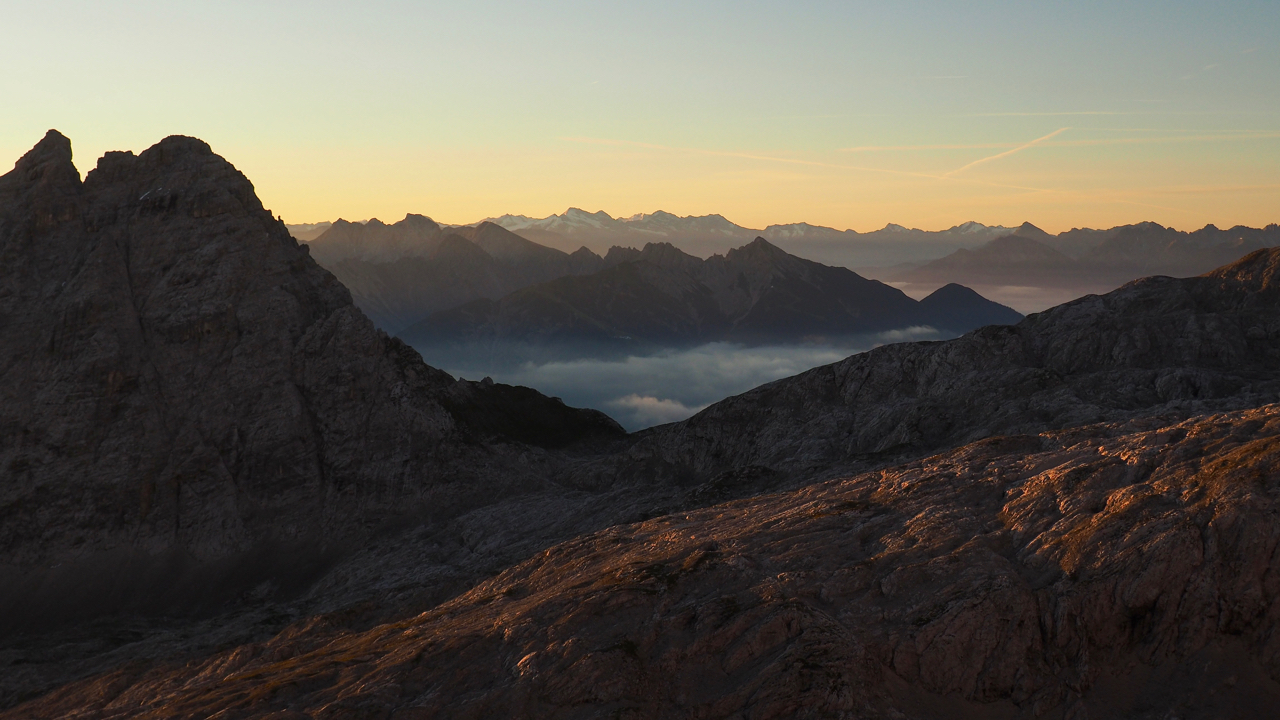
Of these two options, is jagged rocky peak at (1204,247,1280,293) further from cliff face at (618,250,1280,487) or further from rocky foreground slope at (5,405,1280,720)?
rocky foreground slope at (5,405,1280,720)

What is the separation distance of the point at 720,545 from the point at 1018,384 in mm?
75003

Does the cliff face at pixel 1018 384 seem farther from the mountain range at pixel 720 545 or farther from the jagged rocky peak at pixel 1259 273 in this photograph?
the mountain range at pixel 720 545

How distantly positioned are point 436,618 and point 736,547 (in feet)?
121

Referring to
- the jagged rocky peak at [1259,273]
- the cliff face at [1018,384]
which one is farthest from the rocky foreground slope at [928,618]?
the jagged rocky peak at [1259,273]

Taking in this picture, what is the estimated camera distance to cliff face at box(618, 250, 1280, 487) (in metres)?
131

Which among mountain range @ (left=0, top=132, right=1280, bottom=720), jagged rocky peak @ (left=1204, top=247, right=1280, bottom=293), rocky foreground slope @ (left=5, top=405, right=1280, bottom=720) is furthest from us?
jagged rocky peak @ (left=1204, top=247, right=1280, bottom=293)

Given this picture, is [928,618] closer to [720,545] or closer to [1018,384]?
[720,545]

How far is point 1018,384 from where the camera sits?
142 m

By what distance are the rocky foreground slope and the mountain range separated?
0.25 m

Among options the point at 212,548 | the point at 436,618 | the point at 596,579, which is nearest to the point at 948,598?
the point at 596,579

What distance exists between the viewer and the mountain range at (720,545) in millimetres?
63406

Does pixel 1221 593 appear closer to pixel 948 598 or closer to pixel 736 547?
pixel 948 598

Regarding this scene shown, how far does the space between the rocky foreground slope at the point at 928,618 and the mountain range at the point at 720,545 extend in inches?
9.8

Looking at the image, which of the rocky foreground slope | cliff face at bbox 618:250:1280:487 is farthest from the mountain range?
cliff face at bbox 618:250:1280:487
